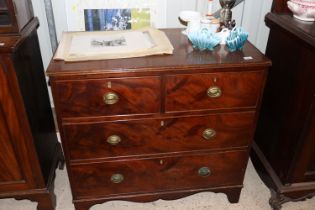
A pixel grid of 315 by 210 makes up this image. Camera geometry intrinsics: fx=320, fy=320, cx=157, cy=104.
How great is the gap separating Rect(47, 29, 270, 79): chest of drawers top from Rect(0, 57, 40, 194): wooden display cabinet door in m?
0.23

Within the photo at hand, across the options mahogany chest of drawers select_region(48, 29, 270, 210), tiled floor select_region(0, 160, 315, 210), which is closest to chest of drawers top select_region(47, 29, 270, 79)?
mahogany chest of drawers select_region(48, 29, 270, 210)

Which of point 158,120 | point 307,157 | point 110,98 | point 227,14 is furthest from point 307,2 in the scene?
point 110,98

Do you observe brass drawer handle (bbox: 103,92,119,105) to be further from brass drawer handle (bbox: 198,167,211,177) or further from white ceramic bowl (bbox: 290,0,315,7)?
white ceramic bowl (bbox: 290,0,315,7)

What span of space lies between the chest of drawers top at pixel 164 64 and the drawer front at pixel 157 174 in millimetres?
464

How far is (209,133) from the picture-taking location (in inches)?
56.9

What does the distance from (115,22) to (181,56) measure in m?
0.58

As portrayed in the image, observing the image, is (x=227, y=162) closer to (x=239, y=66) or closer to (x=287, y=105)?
(x=287, y=105)

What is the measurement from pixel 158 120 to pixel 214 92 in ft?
0.87

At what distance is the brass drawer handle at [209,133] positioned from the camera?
56.7 inches

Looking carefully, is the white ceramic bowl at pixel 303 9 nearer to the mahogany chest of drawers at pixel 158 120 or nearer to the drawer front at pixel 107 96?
the mahogany chest of drawers at pixel 158 120

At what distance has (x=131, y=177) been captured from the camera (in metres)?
1.54

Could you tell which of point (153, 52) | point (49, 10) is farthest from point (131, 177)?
point (49, 10)

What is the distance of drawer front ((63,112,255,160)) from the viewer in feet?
4.48

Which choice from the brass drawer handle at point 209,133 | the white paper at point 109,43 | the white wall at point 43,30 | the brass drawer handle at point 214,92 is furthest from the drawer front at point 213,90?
the white wall at point 43,30
